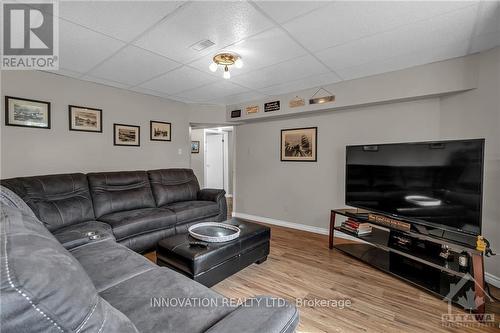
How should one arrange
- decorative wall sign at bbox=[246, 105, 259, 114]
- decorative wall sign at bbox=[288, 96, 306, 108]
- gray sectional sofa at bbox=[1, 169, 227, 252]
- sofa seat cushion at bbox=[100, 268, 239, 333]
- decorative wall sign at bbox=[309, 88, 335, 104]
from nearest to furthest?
sofa seat cushion at bbox=[100, 268, 239, 333] → gray sectional sofa at bbox=[1, 169, 227, 252] → decorative wall sign at bbox=[309, 88, 335, 104] → decorative wall sign at bbox=[288, 96, 306, 108] → decorative wall sign at bbox=[246, 105, 259, 114]

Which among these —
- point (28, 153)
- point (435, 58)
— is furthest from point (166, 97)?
point (435, 58)

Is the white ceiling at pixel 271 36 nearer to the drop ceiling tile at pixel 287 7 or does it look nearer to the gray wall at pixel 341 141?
the drop ceiling tile at pixel 287 7

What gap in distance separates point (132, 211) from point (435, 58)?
3.95 metres

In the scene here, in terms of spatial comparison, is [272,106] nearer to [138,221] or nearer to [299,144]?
[299,144]

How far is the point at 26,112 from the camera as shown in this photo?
109 inches

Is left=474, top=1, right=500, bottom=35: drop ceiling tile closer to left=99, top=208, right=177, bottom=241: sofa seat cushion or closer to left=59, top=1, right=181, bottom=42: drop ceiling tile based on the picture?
left=59, top=1, right=181, bottom=42: drop ceiling tile

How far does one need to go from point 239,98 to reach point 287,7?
252 centimetres

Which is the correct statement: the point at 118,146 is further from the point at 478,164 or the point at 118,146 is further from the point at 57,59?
the point at 478,164

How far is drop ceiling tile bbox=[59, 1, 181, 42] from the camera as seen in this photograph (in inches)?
63.2

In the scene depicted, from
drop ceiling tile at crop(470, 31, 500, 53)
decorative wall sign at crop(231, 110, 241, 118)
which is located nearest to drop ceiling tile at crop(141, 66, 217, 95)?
decorative wall sign at crop(231, 110, 241, 118)

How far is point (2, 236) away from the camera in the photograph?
0.57 meters

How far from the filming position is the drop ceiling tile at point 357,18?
161 cm

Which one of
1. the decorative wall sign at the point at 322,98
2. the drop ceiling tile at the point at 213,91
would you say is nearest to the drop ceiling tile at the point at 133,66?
the drop ceiling tile at the point at 213,91

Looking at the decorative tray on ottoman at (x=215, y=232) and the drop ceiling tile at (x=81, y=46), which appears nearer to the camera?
the drop ceiling tile at (x=81, y=46)
